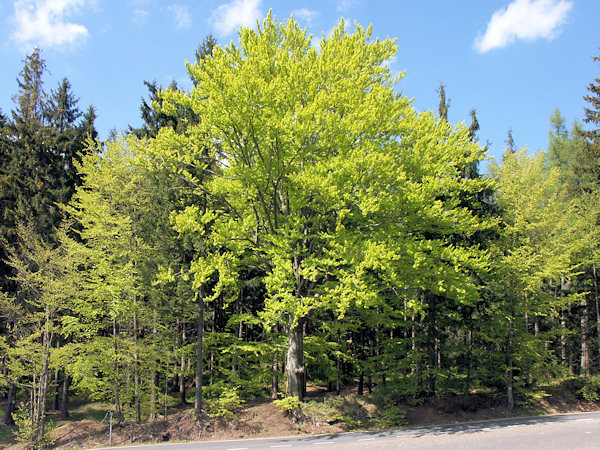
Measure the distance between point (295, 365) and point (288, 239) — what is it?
5.15m

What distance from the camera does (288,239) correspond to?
44.4ft

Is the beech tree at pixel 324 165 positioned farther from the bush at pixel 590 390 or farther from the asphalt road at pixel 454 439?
the bush at pixel 590 390

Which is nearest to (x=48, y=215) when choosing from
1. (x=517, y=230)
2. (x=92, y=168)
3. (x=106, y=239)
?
(x=92, y=168)

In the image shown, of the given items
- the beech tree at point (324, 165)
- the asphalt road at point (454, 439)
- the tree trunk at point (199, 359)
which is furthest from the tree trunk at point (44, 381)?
the beech tree at point (324, 165)

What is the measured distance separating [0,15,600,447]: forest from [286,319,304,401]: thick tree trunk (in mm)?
73

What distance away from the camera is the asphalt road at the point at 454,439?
11.1 metres

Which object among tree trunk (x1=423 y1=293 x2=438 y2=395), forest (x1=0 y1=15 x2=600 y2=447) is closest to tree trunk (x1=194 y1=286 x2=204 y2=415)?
forest (x1=0 y1=15 x2=600 y2=447)

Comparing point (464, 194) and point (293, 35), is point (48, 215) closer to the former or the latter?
point (293, 35)

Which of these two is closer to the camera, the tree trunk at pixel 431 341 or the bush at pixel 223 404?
the bush at pixel 223 404

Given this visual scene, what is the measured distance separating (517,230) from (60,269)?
2025cm

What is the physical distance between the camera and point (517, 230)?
19109 millimetres

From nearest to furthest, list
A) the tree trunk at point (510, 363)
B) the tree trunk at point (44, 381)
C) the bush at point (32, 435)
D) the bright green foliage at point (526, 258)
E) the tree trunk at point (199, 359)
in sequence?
→ the bush at point (32, 435) → the tree trunk at point (44, 381) → the tree trunk at point (199, 359) → the bright green foliage at point (526, 258) → the tree trunk at point (510, 363)

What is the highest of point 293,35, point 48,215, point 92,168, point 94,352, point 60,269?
point 293,35

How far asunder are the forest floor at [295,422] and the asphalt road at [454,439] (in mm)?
952
